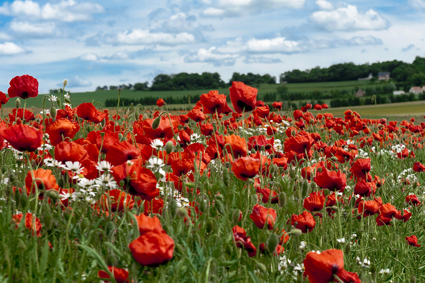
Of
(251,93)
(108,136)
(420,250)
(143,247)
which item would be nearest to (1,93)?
(108,136)

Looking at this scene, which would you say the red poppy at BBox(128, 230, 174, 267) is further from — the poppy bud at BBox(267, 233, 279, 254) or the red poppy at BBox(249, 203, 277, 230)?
the red poppy at BBox(249, 203, 277, 230)

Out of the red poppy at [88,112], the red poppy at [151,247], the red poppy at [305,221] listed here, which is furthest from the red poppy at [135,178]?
the red poppy at [88,112]

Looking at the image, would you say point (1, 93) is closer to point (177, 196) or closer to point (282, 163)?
point (177, 196)

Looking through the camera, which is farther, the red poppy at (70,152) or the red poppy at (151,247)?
the red poppy at (70,152)

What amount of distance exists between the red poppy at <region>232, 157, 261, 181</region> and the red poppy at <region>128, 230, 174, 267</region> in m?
0.95

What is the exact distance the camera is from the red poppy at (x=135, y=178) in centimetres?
190

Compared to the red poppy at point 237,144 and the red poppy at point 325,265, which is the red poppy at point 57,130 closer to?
the red poppy at point 237,144

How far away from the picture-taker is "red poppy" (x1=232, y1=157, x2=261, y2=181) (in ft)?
7.09

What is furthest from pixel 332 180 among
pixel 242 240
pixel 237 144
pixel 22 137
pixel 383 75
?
pixel 383 75

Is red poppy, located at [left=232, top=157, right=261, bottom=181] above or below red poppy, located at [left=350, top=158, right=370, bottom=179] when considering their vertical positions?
above

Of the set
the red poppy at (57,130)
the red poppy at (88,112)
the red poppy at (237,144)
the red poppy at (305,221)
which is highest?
the red poppy at (88,112)

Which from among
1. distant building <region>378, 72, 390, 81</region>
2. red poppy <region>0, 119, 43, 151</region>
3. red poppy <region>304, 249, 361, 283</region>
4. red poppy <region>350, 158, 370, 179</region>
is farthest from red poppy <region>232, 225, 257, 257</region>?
distant building <region>378, 72, 390, 81</region>

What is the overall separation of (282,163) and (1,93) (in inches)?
110

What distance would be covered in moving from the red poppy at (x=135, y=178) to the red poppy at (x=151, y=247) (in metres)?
0.64
